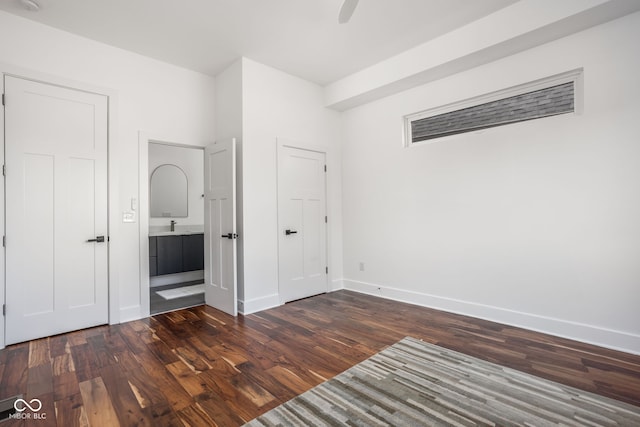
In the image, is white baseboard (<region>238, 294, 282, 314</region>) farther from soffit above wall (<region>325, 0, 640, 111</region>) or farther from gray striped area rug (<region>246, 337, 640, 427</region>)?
soffit above wall (<region>325, 0, 640, 111</region>)

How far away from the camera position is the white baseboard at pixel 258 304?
12.3 ft

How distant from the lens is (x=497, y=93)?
3.39m

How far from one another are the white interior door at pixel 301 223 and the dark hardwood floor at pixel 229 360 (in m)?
0.75

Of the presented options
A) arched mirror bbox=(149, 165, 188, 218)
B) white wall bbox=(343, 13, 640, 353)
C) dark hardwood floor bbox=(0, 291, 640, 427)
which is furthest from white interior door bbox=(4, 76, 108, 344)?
white wall bbox=(343, 13, 640, 353)

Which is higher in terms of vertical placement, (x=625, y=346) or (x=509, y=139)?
(x=509, y=139)

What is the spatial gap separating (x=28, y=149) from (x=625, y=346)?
5.65 meters

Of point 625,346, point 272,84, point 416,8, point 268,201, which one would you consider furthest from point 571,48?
point 268,201

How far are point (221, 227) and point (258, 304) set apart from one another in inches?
42.3

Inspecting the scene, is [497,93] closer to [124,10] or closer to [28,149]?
[124,10]

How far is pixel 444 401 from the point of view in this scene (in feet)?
6.34

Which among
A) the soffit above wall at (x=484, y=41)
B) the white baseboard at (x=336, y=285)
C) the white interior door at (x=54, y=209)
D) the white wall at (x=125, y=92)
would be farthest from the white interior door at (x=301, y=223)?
the white interior door at (x=54, y=209)

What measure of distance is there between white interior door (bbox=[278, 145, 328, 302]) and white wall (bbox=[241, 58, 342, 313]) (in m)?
0.13

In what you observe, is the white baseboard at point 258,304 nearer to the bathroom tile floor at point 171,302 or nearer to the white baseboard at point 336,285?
the bathroom tile floor at point 171,302

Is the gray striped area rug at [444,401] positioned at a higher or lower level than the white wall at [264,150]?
lower
